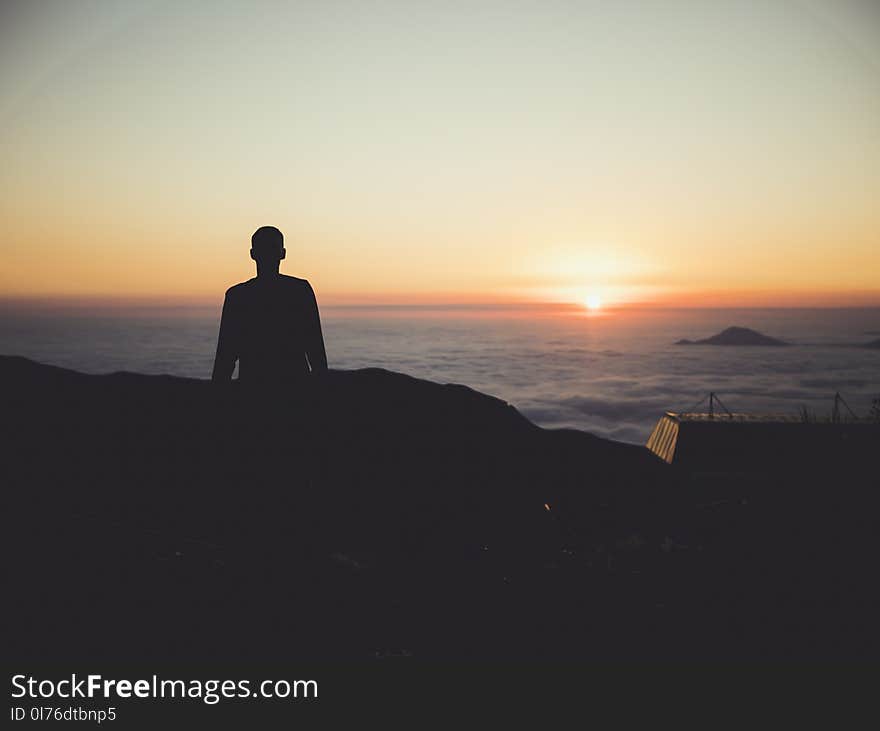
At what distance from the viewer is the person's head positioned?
5711mm

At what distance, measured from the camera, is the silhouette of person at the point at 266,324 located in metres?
5.71

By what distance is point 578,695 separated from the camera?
15.5ft

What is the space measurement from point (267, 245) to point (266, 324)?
72 cm

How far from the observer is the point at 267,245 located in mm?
5719

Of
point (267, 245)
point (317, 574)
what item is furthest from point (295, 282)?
point (317, 574)

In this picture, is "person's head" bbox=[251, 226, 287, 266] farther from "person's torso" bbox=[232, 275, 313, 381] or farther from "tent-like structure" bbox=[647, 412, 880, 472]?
"tent-like structure" bbox=[647, 412, 880, 472]

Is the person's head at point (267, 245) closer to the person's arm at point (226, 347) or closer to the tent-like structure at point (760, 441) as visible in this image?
the person's arm at point (226, 347)

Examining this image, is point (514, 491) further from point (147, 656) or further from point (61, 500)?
point (147, 656)

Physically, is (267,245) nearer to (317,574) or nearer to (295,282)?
(295,282)

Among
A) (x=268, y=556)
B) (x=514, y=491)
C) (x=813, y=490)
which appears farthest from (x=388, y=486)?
(x=268, y=556)

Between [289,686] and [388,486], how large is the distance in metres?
17.7

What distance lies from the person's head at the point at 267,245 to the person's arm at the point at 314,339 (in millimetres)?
397

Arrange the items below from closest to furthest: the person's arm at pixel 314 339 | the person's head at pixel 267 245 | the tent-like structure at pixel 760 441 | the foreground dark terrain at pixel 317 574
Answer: the foreground dark terrain at pixel 317 574
the person's head at pixel 267 245
the person's arm at pixel 314 339
the tent-like structure at pixel 760 441

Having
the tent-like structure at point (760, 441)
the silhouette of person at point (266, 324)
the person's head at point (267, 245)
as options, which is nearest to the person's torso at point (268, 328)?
the silhouette of person at point (266, 324)
